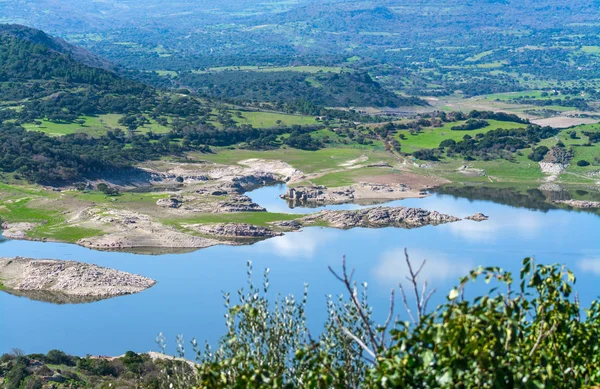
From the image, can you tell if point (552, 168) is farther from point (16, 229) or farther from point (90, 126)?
point (16, 229)

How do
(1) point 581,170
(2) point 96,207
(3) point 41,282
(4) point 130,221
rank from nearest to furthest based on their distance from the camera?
(3) point 41,282 < (4) point 130,221 < (2) point 96,207 < (1) point 581,170

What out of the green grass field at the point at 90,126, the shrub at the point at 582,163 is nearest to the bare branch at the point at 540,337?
the shrub at the point at 582,163

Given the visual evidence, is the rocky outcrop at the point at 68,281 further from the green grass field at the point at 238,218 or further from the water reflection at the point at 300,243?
the green grass field at the point at 238,218

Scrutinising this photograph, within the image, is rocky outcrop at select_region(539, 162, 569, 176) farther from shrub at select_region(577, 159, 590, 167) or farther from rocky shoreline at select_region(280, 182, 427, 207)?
rocky shoreline at select_region(280, 182, 427, 207)

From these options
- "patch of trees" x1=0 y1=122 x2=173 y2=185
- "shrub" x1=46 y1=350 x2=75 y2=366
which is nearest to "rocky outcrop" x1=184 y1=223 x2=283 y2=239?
"patch of trees" x1=0 y1=122 x2=173 y2=185

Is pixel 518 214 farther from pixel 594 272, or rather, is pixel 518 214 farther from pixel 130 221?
pixel 130 221

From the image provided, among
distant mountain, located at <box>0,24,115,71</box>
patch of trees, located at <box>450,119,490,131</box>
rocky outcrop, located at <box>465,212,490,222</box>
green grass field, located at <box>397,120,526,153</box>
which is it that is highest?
distant mountain, located at <box>0,24,115,71</box>

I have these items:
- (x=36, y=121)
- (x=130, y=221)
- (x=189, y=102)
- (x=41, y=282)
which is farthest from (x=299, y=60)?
(x=41, y=282)

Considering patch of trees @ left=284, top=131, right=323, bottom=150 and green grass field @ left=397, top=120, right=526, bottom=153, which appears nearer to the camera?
green grass field @ left=397, top=120, right=526, bottom=153
